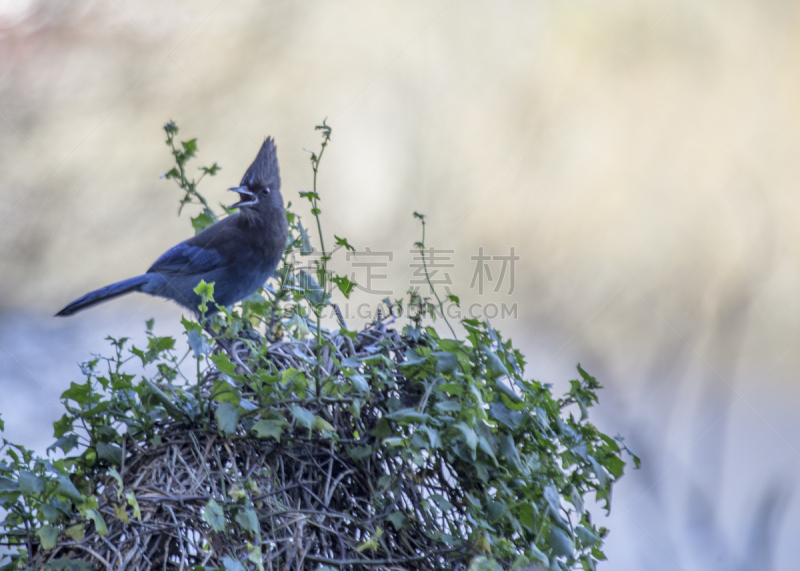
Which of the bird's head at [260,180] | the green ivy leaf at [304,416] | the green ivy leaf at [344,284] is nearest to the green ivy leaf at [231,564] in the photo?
the green ivy leaf at [304,416]

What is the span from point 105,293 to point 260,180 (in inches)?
14.3

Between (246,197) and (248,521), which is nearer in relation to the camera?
(248,521)

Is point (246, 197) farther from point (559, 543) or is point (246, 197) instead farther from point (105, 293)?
point (559, 543)

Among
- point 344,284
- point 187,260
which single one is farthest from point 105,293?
point 344,284

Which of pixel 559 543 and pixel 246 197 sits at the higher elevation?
pixel 246 197

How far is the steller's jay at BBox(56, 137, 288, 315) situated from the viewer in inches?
51.7

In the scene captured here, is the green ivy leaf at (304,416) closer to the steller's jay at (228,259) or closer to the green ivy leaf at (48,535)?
the green ivy leaf at (48,535)

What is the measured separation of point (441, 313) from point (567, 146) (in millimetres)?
995

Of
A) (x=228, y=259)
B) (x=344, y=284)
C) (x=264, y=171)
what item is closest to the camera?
(x=344, y=284)

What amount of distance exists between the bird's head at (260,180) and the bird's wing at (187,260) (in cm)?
13

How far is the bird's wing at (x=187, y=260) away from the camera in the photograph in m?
1.31

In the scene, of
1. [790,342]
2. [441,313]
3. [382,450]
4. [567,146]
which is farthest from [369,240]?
[790,342]

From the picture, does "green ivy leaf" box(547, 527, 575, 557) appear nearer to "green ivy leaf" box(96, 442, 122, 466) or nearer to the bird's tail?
"green ivy leaf" box(96, 442, 122, 466)

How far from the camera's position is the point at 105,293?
128 centimetres
